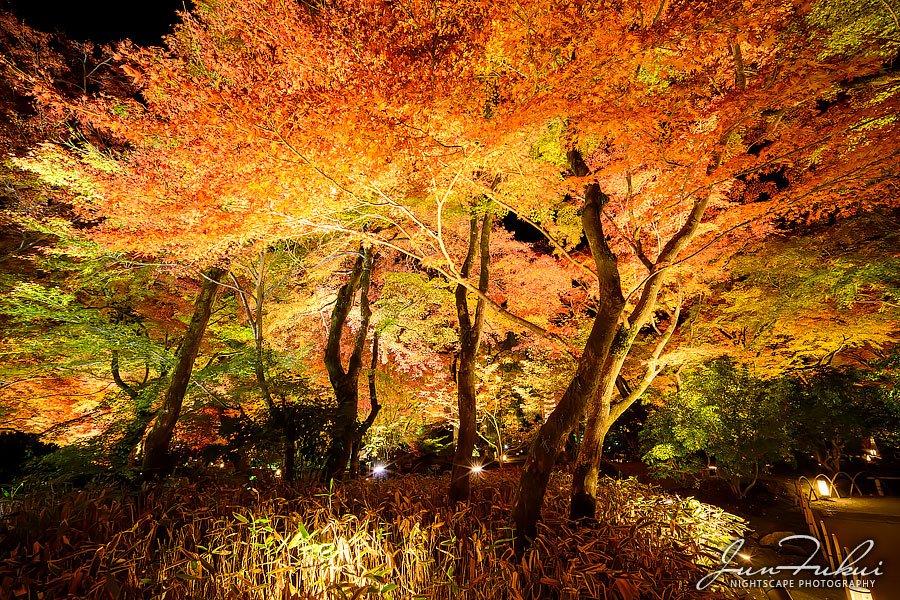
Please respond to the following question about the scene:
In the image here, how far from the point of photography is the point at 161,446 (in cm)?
743

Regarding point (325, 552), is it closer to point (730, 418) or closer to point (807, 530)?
point (730, 418)

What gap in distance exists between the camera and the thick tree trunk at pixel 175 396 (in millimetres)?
7297

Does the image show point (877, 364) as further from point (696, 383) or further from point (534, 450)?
point (534, 450)

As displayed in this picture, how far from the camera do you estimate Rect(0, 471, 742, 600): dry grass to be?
116 inches

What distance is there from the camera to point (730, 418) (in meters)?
8.62

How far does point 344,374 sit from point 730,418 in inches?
341

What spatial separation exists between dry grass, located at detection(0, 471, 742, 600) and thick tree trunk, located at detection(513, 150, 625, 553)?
0.31 metres

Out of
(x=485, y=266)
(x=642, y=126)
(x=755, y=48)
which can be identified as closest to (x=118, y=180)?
(x=485, y=266)

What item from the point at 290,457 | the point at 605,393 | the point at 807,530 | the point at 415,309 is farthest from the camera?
the point at 415,309

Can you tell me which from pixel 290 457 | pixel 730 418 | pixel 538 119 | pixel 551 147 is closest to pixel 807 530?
pixel 730 418

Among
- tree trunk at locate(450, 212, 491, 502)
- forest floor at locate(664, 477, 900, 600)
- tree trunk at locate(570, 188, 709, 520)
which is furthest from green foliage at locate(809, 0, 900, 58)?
forest floor at locate(664, 477, 900, 600)

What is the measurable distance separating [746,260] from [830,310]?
222cm

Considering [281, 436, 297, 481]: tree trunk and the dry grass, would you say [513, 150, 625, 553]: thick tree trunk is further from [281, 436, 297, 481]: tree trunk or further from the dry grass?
[281, 436, 297, 481]: tree trunk

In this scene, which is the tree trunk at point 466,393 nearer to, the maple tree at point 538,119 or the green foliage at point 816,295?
the maple tree at point 538,119
